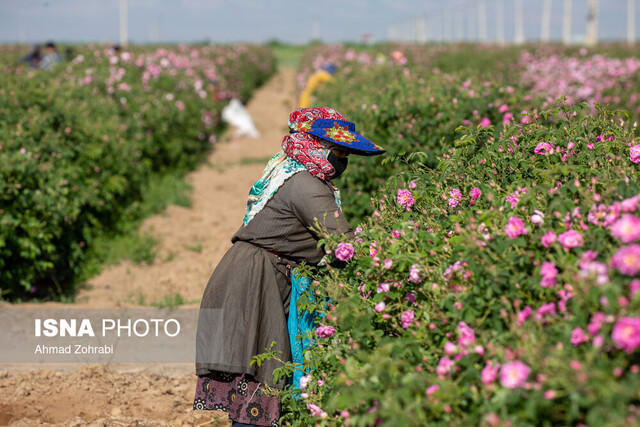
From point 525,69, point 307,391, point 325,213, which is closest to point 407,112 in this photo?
point 325,213

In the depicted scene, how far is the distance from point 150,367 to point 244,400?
1.87 m

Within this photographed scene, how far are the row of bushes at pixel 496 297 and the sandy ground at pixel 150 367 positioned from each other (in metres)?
1.40

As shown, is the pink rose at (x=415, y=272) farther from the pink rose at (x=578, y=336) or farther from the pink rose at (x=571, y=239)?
the pink rose at (x=578, y=336)

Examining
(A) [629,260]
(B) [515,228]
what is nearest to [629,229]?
(A) [629,260]

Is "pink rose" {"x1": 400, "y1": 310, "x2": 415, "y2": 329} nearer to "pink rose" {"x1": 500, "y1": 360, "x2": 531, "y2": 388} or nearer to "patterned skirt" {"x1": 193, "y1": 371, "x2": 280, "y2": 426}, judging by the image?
"pink rose" {"x1": 500, "y1": 360, "x2": 531, "y2": 388}

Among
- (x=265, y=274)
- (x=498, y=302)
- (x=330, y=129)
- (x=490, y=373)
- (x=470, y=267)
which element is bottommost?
(x=265, y=274)

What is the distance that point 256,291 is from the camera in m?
3.16

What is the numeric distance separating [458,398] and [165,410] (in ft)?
9.00

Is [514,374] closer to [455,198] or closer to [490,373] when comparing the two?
[490,373]

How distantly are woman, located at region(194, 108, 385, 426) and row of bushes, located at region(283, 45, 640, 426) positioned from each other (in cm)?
21

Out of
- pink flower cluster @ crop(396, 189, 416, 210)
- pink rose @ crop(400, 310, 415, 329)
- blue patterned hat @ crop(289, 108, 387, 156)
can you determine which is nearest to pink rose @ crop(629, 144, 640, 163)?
pink flower cluster @ crop(396, 189, 416, 210)

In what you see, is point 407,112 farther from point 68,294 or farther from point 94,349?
point 68,294

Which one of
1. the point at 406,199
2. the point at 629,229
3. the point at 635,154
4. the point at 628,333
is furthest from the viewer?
the point at 406,199

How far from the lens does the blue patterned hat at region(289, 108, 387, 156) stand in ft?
9.92
